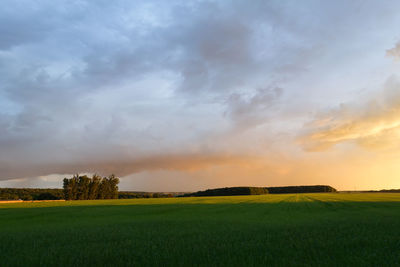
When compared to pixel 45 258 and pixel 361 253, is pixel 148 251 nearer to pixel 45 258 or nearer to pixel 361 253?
pixel 45 258

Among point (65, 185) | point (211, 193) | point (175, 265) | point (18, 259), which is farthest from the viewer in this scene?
point (211, 193)

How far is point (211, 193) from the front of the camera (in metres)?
197

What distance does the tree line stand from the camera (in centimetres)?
15662

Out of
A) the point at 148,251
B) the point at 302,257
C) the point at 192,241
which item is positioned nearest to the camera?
the point at 302,257

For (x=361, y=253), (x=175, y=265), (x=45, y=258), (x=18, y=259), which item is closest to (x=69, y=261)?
(x=45, y=258)

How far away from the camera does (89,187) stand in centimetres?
16450

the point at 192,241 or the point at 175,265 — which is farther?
the point at 192,241

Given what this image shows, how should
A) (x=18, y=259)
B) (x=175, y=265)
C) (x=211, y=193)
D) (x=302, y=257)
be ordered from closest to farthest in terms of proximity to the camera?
(x=175, y=265) → (x=302, y=257) → (x=18, y=259) → (x=211, y=193)

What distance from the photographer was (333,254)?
432 inches

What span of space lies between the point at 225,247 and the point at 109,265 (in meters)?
5.04

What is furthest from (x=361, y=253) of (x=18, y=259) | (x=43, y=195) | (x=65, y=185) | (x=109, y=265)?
(x=43, y=195)

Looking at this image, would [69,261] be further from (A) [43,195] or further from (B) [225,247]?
(A) [43,195]

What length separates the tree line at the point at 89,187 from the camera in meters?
157

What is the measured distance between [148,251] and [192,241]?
328 cm
